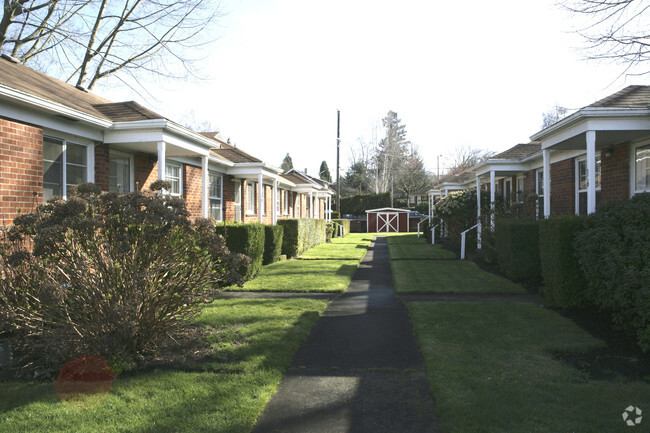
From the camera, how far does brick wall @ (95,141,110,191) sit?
9461 millimetres

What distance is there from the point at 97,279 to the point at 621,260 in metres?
5.76

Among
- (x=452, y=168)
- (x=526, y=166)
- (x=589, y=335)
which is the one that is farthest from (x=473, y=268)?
(x=452, y=168)

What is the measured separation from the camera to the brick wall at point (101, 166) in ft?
31.0

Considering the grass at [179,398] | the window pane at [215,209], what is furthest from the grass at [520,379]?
the window pane at [215,209]

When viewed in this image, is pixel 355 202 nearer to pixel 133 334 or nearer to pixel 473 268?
pixel 473 268

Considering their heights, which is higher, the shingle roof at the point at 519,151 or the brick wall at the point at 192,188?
the shingle roof at the point at 519,151

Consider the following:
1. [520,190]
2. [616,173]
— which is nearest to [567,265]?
[616,173]

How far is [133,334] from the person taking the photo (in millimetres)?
4590

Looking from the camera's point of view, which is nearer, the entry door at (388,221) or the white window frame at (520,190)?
the white window frame at (520,190)

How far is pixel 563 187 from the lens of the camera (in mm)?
13766

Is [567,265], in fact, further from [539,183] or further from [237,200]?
[237,200]

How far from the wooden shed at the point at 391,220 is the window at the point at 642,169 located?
29.0 metres

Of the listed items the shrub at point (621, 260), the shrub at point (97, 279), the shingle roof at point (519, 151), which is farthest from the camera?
the shingle roof at point (519, 151)

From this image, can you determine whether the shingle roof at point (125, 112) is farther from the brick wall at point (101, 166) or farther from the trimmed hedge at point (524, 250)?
the trimmed hedge at point (524, 250)
